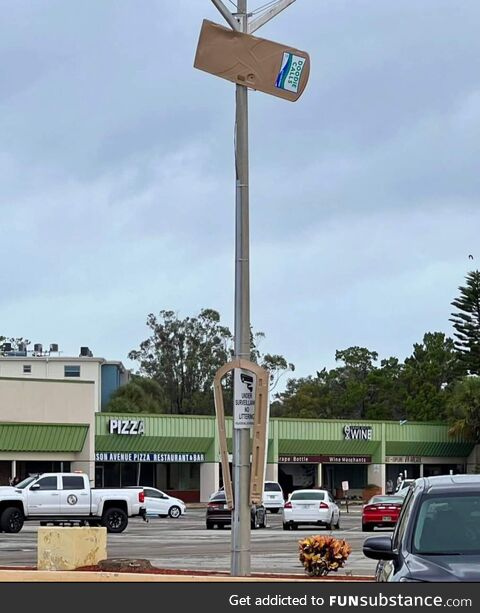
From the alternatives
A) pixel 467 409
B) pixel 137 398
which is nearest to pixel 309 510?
pixel 467 409

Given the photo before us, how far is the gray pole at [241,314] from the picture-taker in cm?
1581

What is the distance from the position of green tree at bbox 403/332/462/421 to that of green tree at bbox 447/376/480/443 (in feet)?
39.6

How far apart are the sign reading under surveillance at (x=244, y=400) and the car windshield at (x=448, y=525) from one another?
511 cm

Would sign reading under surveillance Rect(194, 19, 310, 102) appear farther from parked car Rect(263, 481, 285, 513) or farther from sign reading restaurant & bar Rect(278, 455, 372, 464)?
sign reading restaurant & bar Rect(278, 455, 372, 464)

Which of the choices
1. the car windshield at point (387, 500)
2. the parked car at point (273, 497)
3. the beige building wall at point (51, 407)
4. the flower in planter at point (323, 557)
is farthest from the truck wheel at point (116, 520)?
the beige building wall at point (51, 407)

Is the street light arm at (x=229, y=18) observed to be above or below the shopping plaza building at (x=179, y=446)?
above

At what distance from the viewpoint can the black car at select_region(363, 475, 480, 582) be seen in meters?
9.92

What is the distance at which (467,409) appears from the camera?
8188 cm

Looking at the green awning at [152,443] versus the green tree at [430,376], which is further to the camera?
the green tree at [430,376]

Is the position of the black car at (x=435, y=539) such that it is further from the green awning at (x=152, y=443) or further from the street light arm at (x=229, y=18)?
the green awning at (x=152, y=443)

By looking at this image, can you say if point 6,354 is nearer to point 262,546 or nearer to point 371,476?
point 371,476

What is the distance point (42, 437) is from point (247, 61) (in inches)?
2026

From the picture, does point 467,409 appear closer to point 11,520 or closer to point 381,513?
point 381,513
